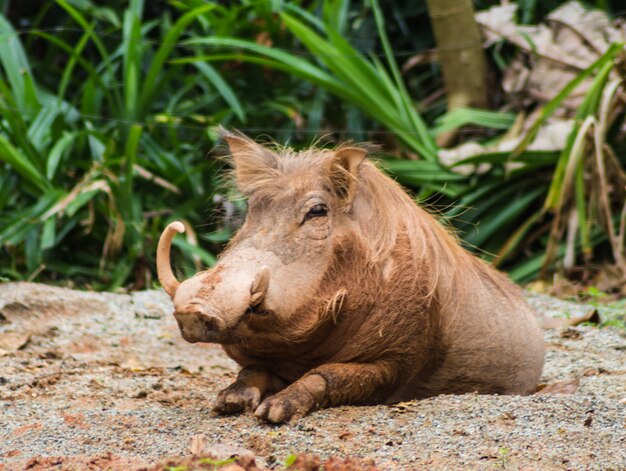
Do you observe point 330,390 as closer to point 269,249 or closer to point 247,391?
point 247,391

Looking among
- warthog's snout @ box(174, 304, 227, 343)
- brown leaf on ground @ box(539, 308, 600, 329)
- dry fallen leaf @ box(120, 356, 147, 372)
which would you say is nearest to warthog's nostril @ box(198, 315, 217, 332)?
warthog's snout @ box(174, 304, 227, 343)

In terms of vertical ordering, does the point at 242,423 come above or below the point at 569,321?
above

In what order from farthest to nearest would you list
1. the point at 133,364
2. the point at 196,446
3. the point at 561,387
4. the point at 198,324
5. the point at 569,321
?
the point at 569,321, the point at 133,364, the point at 561,387, the point at 198,324, the point at 196,446

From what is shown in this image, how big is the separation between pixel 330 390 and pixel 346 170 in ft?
2.30

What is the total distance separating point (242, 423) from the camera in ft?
9.87

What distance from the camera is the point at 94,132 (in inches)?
256

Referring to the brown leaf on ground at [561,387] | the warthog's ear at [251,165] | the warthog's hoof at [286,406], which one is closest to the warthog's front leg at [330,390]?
the warthog's hoof at [286,406]

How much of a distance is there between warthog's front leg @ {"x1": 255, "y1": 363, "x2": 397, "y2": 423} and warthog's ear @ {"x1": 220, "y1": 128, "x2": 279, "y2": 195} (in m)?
0.63

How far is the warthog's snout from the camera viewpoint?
2.87m

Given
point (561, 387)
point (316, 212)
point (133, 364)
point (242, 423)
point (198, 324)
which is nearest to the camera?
point (198, 324)

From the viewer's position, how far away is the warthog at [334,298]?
3025 mm

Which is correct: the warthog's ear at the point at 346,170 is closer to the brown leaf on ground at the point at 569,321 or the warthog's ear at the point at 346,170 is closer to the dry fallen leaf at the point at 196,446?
the dry fallen leaf at the point at 196,446

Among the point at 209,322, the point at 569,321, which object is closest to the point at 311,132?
the point at 569,321

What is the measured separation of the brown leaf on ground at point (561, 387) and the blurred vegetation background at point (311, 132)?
1933 millimetres
